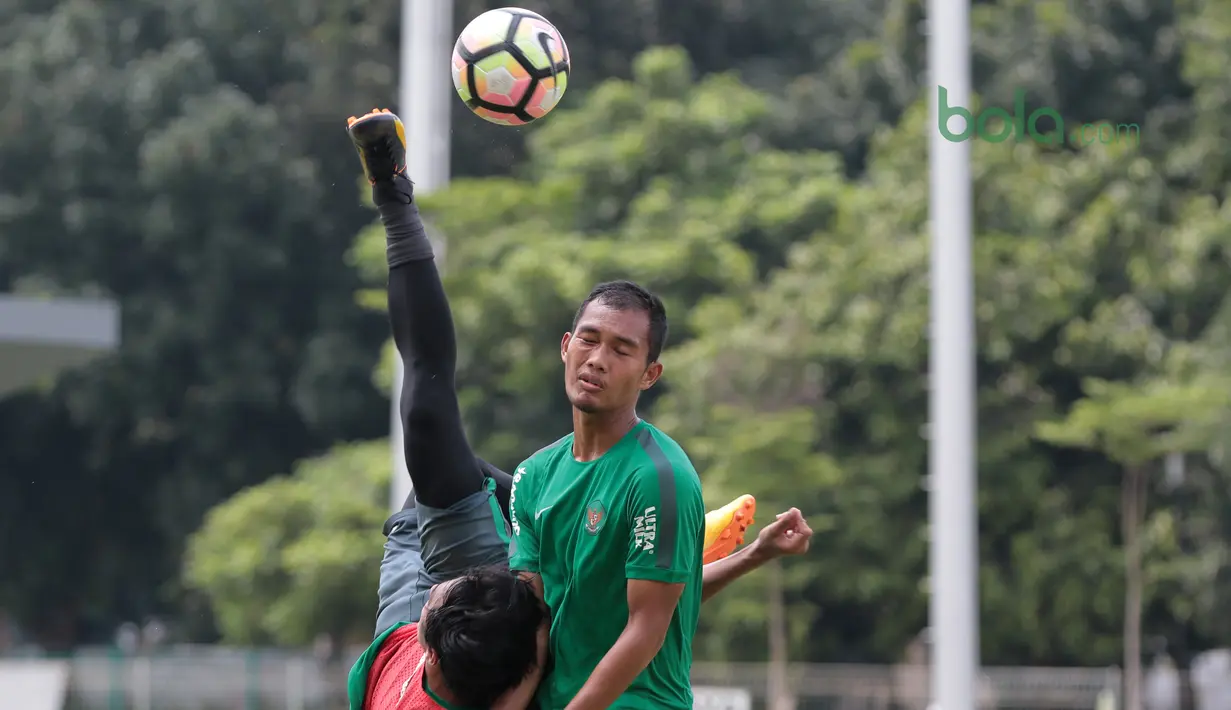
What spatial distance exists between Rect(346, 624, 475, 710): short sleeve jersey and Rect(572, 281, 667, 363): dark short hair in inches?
30.3

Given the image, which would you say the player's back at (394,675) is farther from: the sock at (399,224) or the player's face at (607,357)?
the sock at (399,224)

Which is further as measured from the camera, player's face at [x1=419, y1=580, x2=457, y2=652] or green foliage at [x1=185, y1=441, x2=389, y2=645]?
green foliage at [x1=185, y1=441, x2=389, y2=645]

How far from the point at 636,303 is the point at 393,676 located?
3.06ft

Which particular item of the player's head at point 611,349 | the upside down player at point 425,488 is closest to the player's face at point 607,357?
the player's head at point 611,349

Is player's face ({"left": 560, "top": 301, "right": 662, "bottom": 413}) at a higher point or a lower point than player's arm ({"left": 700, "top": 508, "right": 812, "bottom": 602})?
higher

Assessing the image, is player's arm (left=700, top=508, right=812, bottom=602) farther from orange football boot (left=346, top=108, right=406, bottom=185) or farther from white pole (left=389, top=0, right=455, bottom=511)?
white pole (left=389, top=0, right=455, bottom=511)

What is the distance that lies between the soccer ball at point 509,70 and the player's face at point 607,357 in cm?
147

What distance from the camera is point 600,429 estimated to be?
3.67 m

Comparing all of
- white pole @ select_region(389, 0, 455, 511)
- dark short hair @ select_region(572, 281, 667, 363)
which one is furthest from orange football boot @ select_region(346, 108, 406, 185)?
white pole @ select_region(389, 0, 455, 511)

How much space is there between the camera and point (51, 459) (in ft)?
92.8

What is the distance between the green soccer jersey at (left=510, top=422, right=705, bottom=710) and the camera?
11.6ft

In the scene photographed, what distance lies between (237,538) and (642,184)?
247 inches

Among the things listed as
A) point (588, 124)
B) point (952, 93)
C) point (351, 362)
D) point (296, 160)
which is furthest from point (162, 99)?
point (952, 93)

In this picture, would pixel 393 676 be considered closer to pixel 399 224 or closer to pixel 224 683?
pixel 399 224
